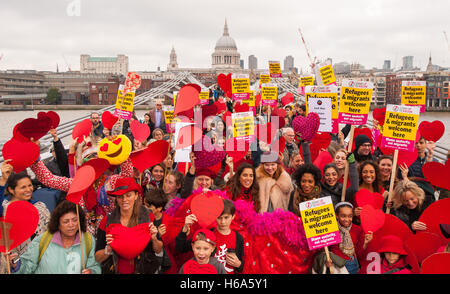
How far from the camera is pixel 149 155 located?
3.35m

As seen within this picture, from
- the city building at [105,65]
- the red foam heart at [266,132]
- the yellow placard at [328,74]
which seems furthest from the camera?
the city building at [105,65]

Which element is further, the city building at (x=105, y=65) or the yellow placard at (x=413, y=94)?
the city building at (x=105, y=65)

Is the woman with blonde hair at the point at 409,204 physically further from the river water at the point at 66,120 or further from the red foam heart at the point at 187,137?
the river water at the point at 66,120

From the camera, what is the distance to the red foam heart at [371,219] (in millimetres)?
2537

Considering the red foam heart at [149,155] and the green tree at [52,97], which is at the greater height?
the green tree at [52,97]

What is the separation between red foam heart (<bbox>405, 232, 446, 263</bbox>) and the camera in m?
2.43

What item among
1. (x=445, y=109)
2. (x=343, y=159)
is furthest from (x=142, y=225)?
(x=445, y=109)

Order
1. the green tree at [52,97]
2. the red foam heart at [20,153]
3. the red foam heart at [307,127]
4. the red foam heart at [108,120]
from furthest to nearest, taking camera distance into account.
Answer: the green tree at [52,97]
the red foam heart at [108,120]
the red foam heart at [307,127]
the red foam heart at [20,153]

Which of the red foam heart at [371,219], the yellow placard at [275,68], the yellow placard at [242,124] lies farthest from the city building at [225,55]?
the red foam heart at [371,219]

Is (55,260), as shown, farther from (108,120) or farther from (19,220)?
(108,120)

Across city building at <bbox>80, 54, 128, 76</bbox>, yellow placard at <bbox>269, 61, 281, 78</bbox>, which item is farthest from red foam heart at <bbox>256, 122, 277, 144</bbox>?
city building at <bbox>80, 54, 128, 76</bbox>

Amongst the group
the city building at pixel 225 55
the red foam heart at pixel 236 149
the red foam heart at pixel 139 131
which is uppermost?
the city building at pixel 225 55

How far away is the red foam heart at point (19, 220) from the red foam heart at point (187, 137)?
1534 mm

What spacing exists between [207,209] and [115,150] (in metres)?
1.03
